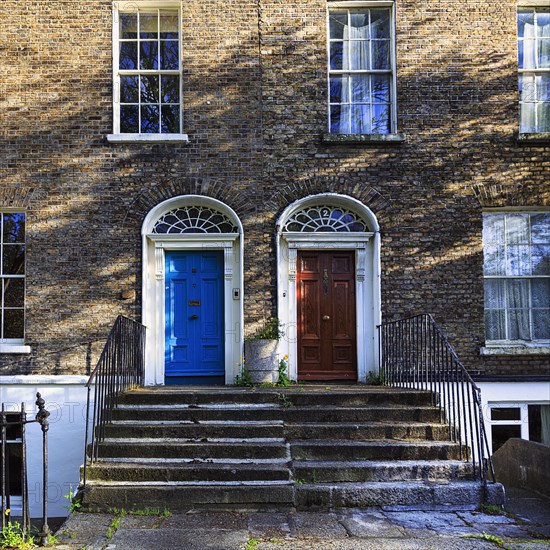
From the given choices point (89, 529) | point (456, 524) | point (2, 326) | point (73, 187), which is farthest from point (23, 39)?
point (456, 524)

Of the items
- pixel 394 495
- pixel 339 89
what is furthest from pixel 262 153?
pixel 394 495

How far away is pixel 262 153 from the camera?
1004 cm

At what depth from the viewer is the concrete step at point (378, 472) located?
22.7 feet

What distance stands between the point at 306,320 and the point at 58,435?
398 cm

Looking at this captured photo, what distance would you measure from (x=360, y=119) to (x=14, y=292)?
592 centimetres

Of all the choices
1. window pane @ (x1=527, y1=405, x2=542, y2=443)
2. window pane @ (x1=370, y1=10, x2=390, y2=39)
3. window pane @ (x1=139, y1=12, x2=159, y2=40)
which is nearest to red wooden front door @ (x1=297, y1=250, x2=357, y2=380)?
window pane @ (x1=527, y1=405, x2=542, y2=443)

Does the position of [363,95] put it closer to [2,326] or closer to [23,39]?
[23,39]

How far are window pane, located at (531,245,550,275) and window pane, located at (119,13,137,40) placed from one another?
701 cm

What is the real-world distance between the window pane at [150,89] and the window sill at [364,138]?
2706mm

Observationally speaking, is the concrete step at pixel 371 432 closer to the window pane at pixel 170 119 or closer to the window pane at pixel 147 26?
the window pane at pixel 170 119

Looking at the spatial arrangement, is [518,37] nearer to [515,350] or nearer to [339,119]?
[339,119]

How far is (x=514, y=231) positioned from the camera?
1023 centimetres

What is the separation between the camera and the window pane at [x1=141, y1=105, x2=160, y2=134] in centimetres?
1026

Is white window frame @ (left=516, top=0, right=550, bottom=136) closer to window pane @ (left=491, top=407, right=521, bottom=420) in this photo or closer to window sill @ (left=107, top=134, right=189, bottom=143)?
window pane @ (left=491, top=407, right=521, bottom=420)
